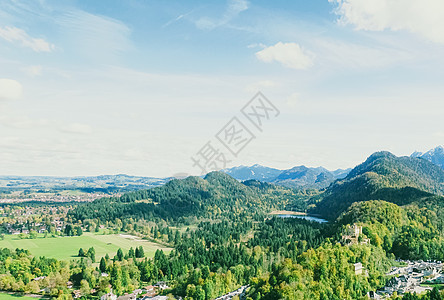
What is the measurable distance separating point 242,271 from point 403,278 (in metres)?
23.3

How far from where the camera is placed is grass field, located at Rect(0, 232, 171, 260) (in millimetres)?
83750

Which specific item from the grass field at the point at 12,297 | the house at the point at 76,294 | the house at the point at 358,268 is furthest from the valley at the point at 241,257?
the grass field at the point at 12,297

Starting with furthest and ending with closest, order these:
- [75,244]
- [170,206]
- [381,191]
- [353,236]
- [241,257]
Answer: [170,206] → [381,191] → [75,244] → [241,257] → [353,236]

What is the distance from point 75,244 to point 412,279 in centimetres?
8219

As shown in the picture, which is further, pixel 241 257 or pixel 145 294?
pixel 241 257

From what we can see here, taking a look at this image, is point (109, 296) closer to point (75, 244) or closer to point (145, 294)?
point (145, 294)

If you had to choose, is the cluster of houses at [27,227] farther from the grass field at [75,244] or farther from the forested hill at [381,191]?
the forested hill at [381,191]

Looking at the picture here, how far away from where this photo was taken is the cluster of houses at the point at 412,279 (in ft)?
134

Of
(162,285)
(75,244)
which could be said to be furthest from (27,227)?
(162,285)

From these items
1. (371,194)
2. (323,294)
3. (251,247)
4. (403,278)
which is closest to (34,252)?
(251,247)

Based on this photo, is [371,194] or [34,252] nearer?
[34,252]

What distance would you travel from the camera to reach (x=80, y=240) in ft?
331

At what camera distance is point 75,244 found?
94.7 meters

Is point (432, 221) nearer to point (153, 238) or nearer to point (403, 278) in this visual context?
point (403, 278)
